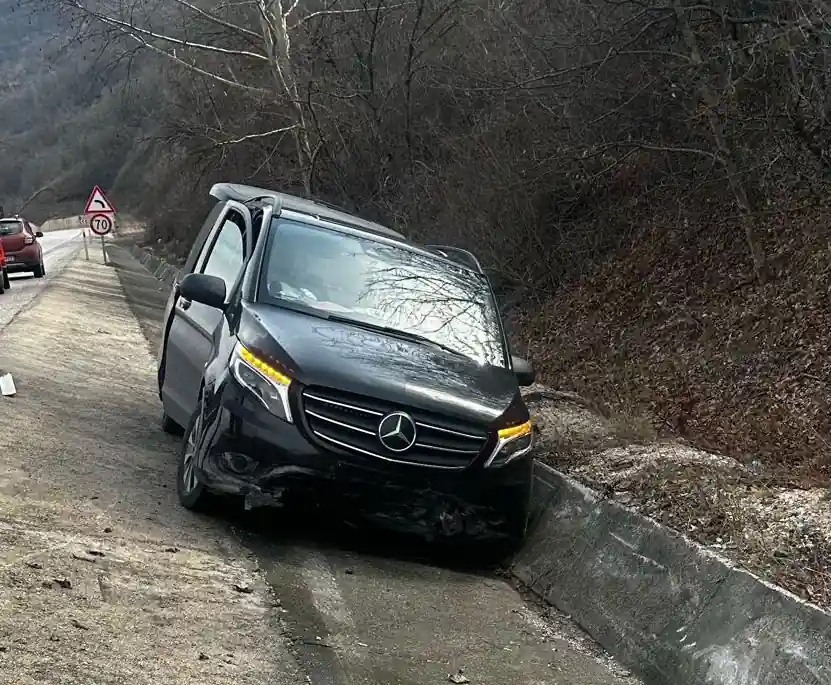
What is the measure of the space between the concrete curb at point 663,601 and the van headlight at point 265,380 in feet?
5.90

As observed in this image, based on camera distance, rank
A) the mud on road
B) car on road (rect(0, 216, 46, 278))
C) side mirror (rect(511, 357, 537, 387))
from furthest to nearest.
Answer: car on road (rect(0, 216, 46, 278))
side mirror (rect(511, 357, 537, 387))
the mud on road

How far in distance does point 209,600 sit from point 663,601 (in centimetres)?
213

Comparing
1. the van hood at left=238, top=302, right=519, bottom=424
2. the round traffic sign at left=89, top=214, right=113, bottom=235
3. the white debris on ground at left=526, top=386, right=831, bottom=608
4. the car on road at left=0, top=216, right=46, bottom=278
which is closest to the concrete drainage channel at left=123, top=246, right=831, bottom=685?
the white debris on ground at left=526, top=386, right=831, bottom=608

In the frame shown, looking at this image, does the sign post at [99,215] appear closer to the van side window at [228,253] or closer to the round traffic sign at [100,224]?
the round traffic sign at [100,224]

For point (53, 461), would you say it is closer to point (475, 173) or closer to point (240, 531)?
point (240, 531)

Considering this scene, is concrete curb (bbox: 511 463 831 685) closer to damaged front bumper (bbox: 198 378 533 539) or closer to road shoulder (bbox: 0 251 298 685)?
→ damaged front bumper (bbox: 198 378 533 539)

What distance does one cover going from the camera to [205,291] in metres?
7.12

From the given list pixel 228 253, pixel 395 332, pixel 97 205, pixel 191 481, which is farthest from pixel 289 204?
pixel 97 205

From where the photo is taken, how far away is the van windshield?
7.07 m

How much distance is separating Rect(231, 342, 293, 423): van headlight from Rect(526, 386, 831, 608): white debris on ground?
2034mm

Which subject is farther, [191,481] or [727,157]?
[727,157]

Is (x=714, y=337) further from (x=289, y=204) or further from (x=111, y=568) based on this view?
(x=111, y=568)

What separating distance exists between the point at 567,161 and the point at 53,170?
146854mm

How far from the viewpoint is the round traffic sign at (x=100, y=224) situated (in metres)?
34.5
